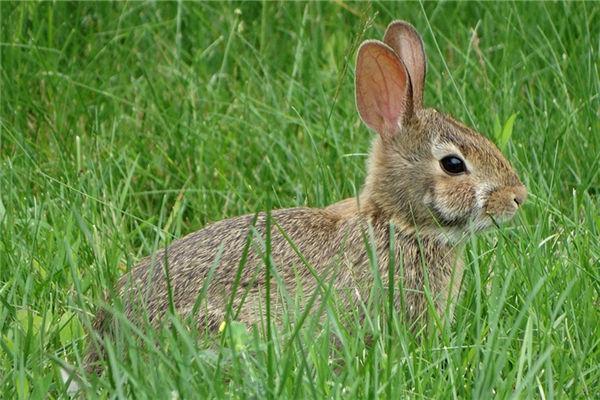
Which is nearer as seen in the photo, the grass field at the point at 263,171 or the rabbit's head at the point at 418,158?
the grass field at the point at 263,171

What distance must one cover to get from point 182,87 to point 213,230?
1.70 m

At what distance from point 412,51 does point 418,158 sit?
1.46 feet

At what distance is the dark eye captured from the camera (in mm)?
4828

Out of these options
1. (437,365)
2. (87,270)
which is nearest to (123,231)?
(87,270)

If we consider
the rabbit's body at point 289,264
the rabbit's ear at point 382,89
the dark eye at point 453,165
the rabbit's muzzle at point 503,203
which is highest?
the rabbit's ear at point 382,89

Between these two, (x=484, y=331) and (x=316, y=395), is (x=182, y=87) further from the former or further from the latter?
(x=316, y=395)

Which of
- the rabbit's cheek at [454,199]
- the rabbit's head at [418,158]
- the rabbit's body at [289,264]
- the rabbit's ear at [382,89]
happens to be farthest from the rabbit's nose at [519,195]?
the rabbit's ear at [382,89]

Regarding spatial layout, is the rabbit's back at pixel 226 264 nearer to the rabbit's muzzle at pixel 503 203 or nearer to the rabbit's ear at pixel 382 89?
the rabbit's ear at pixel 382 89

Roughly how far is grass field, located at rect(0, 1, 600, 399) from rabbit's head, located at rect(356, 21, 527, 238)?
126mm

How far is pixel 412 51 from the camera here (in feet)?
17.0

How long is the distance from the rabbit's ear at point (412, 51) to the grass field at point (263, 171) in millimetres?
109

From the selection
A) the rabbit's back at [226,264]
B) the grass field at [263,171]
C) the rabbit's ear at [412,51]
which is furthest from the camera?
the rabbit's ear at [412,51]

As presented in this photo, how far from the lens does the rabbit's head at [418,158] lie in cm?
475

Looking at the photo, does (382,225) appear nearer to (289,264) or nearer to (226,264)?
→ (289,264)
